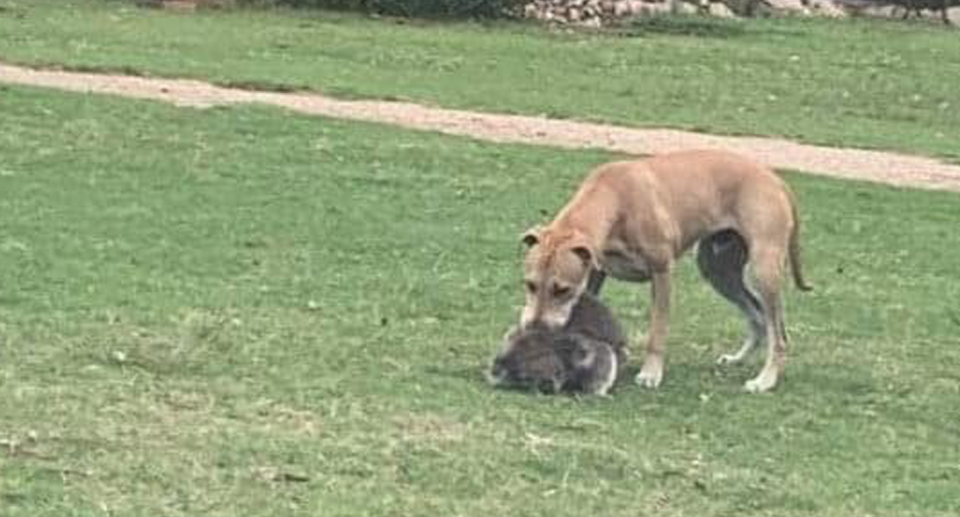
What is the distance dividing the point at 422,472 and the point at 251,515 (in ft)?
2.54

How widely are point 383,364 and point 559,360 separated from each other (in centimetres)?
80

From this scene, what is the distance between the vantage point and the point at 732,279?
977cm

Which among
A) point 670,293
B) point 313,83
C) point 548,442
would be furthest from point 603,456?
point 313,83

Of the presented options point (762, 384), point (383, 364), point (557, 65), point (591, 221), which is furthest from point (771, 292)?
point (557, 65)

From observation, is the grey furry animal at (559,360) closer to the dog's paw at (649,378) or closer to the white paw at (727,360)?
the dog's paw at (649,378)

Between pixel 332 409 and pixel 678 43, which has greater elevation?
pixel 332 409

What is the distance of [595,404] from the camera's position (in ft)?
28.6

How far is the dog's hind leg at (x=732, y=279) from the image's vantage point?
31.7 ft

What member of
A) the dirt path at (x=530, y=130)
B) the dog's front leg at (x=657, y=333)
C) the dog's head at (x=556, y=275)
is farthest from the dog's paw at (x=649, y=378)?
the dirt path at (x=530, y=130)

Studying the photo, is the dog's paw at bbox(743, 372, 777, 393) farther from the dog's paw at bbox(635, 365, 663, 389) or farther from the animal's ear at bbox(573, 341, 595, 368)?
the animal's ear at bbox(573, 341, 595, 368)

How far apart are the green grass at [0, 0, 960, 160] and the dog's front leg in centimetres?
1055

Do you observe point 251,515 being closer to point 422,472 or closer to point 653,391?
point 422,472

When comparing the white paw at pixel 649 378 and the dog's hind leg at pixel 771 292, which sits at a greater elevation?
the dog's hind leg at pixel 771 292

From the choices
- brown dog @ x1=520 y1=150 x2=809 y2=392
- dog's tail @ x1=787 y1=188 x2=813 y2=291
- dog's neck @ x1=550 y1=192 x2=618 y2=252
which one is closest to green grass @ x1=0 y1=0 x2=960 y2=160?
dog's tail @ x1=787 y1=188 x2=813 y2=291
